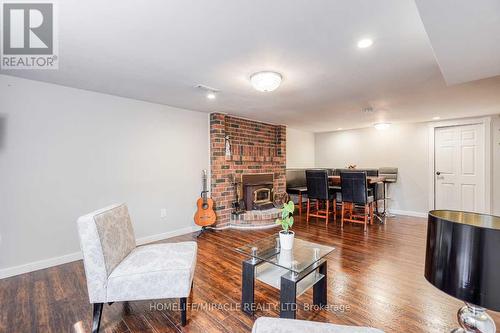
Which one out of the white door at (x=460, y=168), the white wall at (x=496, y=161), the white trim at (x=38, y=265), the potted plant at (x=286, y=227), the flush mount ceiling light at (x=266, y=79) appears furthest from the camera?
the white door at (x=460, y=168)

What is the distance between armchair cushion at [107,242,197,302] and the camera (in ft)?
5.19

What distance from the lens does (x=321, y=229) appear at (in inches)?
166

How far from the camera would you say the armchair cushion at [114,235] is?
1.61 m

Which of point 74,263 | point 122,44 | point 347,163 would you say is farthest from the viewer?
point 347,163

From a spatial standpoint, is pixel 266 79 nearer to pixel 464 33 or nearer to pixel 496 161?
pixel 464 33

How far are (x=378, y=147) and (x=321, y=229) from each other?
3003mm

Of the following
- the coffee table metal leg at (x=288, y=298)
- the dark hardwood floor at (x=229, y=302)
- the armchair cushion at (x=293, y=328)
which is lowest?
the dark hardwood floor at (x=229, y=302)

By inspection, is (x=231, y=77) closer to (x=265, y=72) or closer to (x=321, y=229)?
(x=265, y=72)

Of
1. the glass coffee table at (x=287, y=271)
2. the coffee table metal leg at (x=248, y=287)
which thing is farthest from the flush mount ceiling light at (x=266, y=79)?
the coffee table metal leg at (x=248, y=287)

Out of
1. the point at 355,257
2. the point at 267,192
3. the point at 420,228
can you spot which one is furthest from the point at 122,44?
the point at 420,228

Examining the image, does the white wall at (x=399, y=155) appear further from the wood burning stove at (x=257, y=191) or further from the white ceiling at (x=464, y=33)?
the white ceiling at (x=464, y=33)

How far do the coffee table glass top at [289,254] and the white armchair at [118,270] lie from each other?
56 cm

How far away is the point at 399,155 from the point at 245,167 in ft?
12.4

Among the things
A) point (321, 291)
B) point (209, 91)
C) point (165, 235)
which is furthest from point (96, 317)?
point (209, 91)
